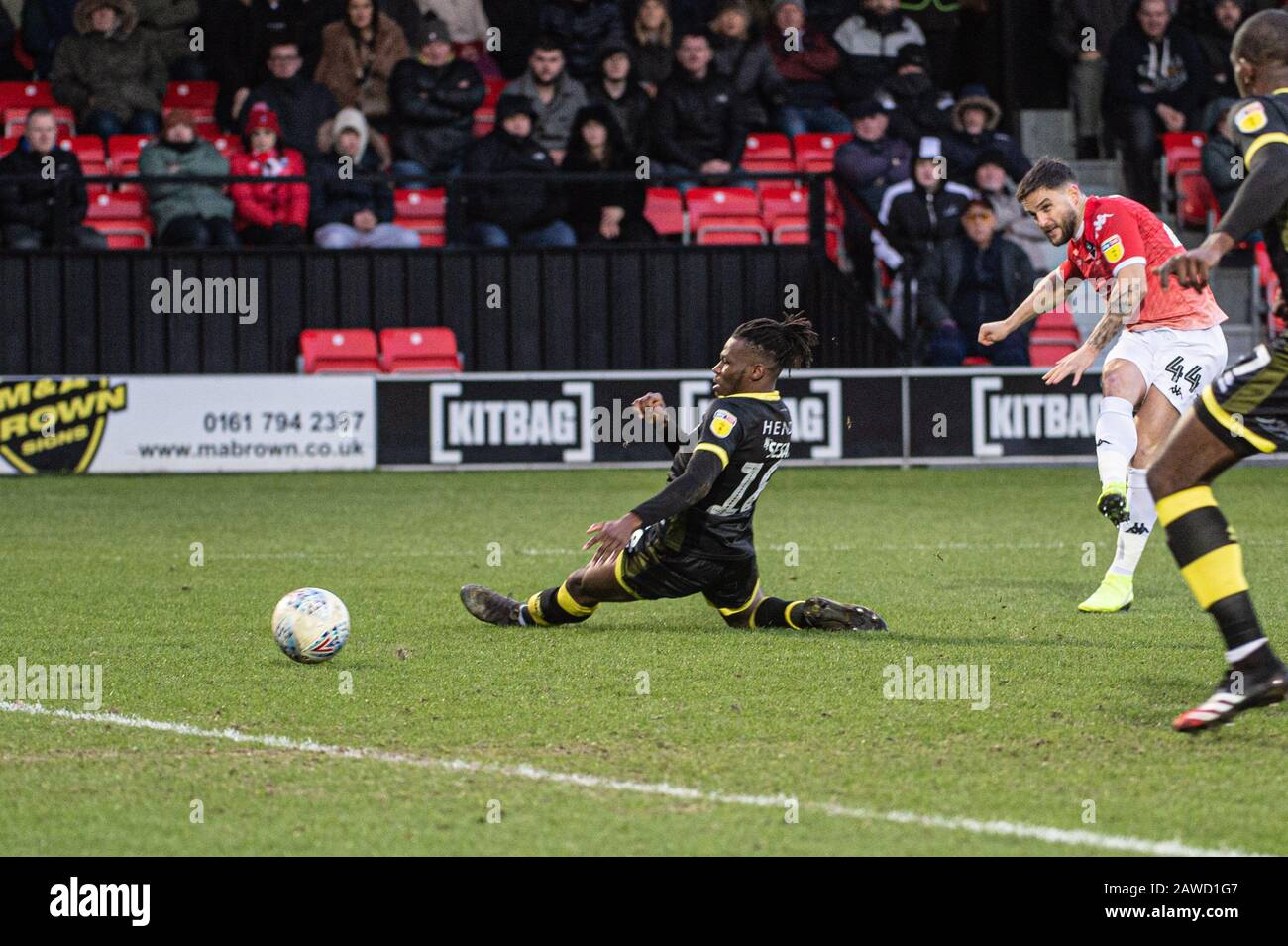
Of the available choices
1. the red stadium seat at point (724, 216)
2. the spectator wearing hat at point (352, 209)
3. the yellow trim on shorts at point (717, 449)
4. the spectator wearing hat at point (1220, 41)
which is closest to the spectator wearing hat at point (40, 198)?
the spectator wearing hat at point (352, 209)

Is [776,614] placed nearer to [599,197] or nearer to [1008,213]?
[599,197]

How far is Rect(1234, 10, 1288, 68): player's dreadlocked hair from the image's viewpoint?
211 inches

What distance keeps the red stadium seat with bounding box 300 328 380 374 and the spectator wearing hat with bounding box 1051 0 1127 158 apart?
9.25m

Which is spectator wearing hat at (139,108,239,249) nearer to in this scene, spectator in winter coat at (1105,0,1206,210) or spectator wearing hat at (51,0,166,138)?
spectator wearing hat at (51,0,166,138)

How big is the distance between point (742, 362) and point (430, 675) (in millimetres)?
1811

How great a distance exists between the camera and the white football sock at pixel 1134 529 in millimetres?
8211

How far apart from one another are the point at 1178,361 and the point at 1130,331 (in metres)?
0.28

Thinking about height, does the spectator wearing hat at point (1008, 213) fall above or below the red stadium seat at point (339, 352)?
above

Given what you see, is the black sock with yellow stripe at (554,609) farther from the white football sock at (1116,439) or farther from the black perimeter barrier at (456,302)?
the black perimeter barrier at (456,302)

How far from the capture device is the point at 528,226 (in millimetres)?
17625

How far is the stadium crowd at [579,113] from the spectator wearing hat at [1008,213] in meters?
0.03

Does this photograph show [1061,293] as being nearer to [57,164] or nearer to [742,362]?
[742,362]

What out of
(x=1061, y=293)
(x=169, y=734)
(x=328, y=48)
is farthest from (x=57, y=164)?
(x=169, y=734)

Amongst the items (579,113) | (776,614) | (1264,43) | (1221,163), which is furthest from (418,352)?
(1264,43)
